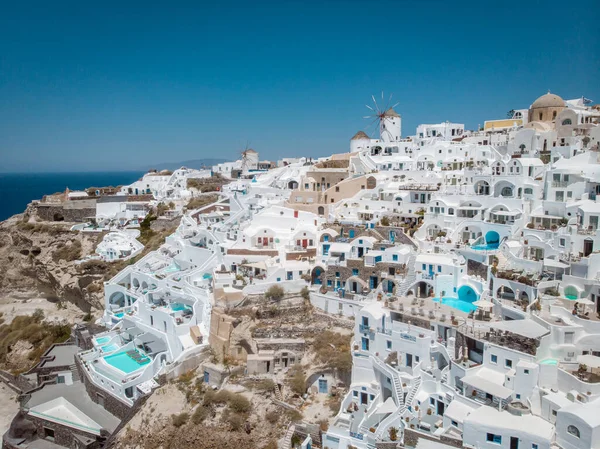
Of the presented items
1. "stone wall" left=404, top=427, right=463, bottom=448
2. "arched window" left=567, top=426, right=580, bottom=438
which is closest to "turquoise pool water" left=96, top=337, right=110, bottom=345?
"stone wall" left=404, top=427, right=463, bottom=448

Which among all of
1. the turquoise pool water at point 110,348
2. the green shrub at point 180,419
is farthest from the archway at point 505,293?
the turquoise pool water at point 110,348

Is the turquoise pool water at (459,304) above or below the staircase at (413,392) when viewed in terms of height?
above

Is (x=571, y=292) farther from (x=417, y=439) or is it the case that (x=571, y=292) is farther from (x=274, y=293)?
(x=274, y=293)

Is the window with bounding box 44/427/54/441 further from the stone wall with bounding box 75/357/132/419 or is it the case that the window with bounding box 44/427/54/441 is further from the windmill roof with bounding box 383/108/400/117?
the windmill roof with bounding box 383/108/400/117

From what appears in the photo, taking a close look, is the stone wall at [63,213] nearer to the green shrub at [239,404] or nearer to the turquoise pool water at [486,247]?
the green shrub at [239,404]

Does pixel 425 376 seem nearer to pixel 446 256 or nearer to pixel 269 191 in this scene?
pixel 446 256
